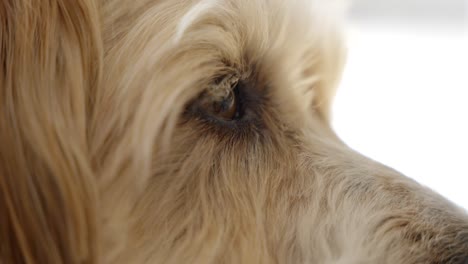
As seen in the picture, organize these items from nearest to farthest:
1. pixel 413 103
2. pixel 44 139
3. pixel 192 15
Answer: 1. pixel 44 139
2. pixel 192 15
3. pixel 413 103

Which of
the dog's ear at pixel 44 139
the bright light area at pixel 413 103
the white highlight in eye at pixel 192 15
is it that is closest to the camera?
the dog's ear at pixel 44 139

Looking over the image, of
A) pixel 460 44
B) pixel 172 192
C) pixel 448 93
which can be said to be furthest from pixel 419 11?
pixel 172 192

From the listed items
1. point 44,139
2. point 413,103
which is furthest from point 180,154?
point 413,103

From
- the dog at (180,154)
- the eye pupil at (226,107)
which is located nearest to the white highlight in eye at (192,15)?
the dog at (180,154)

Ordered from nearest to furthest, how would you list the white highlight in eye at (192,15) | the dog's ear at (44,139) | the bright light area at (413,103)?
1. the dog's ear at (44,139)
2. the white highlight in eye at (192,15)
3. the bright light area at (413,103)

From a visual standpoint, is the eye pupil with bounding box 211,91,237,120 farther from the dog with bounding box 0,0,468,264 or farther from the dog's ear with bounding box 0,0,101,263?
the dog's ear with bounding box 0,0,101,263

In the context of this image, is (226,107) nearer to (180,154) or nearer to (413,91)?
(180,154)

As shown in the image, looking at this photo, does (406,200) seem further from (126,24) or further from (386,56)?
(386,56)

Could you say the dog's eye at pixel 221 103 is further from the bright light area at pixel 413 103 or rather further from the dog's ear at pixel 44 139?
the bright light area at pixel 413 103
